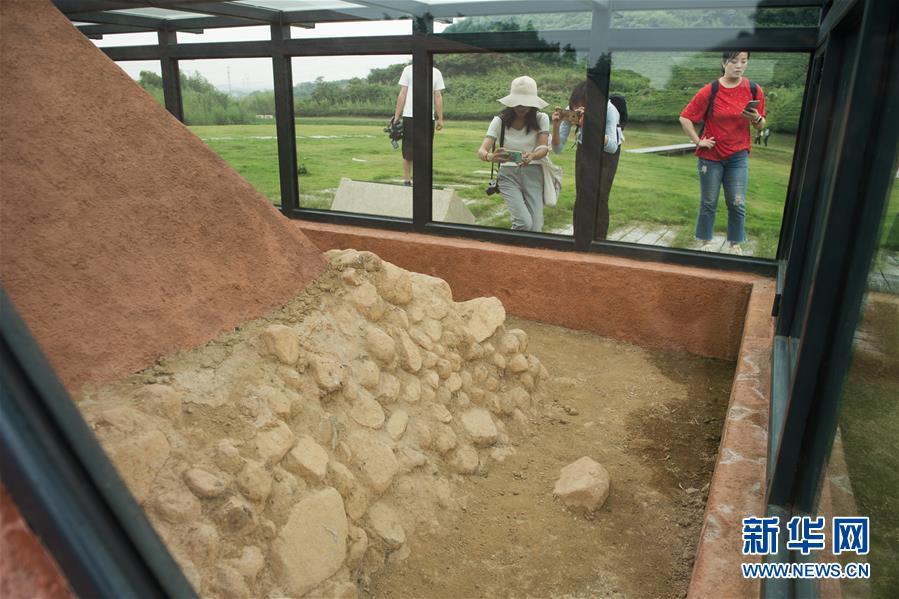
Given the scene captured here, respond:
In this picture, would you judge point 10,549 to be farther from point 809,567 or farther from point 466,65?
point 466,65

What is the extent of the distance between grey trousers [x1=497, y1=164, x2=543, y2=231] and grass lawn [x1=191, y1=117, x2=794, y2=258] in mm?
75

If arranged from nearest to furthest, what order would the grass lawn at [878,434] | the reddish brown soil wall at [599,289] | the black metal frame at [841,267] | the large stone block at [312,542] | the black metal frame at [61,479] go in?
1. the black metal frame at [61,479]
2. the grass lawn at [878,434]
3. the black metal frame at [841,267]
4. the large stone block at [312,542]
5. the reddish brown soil wall at [599,289]

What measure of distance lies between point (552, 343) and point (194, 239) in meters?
2.66

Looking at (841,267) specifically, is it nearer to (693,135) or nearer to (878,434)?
(878,434)

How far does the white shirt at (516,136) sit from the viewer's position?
467cm

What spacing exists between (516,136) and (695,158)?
1252mm

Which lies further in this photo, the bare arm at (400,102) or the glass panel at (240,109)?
the glass panel at (240,109)

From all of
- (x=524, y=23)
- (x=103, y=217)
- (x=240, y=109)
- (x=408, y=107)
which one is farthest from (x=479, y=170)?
(x=103, y=217)

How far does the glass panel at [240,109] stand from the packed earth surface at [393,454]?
2.77 m

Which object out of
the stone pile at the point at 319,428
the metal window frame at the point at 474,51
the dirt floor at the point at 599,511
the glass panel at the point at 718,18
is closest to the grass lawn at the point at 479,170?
the metal window frame at the point at 474,51

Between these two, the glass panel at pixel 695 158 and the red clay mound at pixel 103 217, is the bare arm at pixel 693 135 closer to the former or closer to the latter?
the glass panel at pixel 695 158

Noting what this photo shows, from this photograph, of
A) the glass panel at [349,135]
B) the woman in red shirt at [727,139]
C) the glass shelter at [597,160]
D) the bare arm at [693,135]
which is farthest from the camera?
the glass panel at [349,135]

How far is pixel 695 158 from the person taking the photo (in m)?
4.26

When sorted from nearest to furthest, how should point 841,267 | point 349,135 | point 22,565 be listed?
point 22,565, point 841,267, point 349,135
